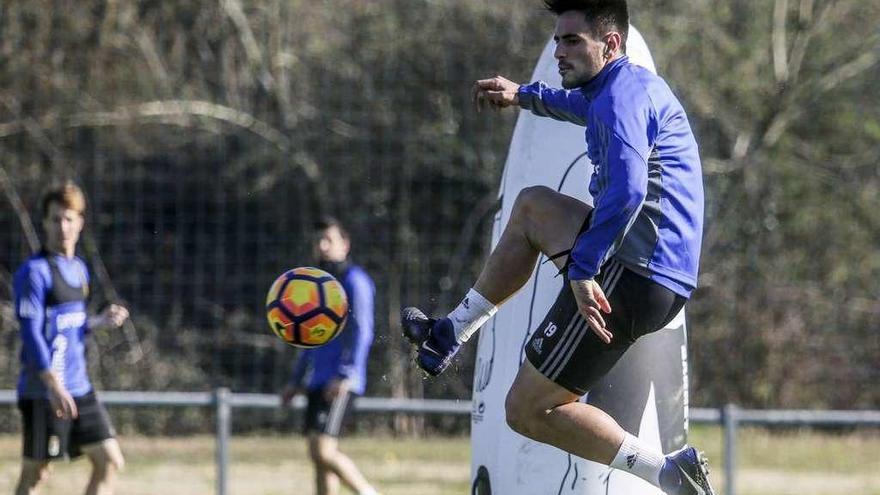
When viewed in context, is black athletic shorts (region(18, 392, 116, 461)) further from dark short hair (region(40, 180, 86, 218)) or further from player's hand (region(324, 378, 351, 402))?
player's hand (region(324, 378, 351, 402))

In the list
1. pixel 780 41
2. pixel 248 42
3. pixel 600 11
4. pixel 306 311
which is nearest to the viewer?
pixel 600 11

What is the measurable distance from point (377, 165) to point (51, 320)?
556 centimetres

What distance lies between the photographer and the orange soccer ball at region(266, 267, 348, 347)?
6.83 meters

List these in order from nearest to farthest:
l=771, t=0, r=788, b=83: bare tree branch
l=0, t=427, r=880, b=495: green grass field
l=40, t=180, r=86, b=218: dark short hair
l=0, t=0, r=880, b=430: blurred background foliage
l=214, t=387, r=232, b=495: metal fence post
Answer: l=40, t=180, r=86, b=218: dark short hair → l=214, t=387, r=232, b=495: metal fence post → l=0, t=427, r=880, b=495: green grass field → l=0, t=0, r=880, b=430: blurred background foliage → l=771, t=0, r=788, b=83: bare tree branch

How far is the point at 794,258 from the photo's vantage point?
1424 cm

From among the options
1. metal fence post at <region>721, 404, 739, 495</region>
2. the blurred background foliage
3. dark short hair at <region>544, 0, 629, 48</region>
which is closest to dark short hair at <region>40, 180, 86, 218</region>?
dark short hair at <region>544, 0, 629, 48</region>

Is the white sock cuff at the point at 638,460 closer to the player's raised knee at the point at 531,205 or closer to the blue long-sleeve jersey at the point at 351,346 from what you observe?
the player's raised knee at the point at 531,205

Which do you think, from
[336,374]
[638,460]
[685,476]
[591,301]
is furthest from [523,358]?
[336,374]

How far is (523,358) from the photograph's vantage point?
7.02 meters

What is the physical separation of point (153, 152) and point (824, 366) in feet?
21.1

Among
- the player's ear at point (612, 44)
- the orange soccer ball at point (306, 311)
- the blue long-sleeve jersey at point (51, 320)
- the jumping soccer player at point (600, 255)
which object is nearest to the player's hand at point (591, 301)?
the jumping soccer player at point (600, 255)

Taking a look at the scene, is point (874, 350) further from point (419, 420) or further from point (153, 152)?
point (153, 152)

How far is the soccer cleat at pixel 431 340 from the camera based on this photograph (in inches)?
240

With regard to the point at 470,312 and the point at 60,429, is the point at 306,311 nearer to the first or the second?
the point at 470,312
